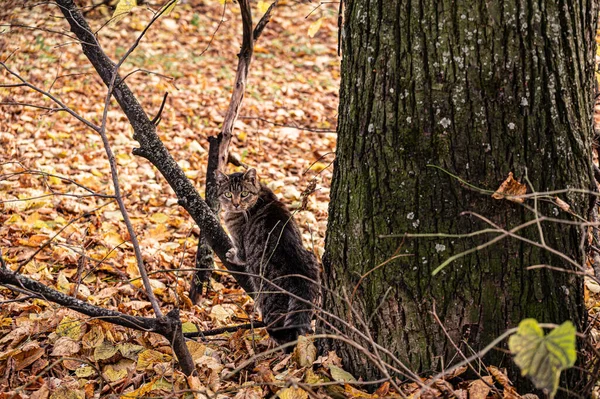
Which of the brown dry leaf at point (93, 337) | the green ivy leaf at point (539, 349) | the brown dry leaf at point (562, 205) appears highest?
the brown dry leaf at point (562, 205)

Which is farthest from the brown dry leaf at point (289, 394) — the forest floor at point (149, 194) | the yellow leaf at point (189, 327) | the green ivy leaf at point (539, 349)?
the yellow leaf at point (189, 327)

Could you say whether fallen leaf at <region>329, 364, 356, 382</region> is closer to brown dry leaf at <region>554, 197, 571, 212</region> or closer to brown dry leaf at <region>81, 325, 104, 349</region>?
brown dry leaf at <region>554, 197, 571, 212</region>

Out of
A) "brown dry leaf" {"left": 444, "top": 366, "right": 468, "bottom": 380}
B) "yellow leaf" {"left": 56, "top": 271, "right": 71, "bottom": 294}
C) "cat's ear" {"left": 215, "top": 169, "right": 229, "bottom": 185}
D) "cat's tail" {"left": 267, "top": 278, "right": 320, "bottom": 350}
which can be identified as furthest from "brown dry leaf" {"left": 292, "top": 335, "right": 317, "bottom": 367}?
"yellow leaf" {"left": 56, "top": 271, "right": 71, "bottom": 294}

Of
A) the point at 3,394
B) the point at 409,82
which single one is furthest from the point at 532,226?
the point at 3,394

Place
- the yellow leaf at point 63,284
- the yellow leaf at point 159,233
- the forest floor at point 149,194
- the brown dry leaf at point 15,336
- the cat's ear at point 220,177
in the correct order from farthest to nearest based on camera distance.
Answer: the yellow leaf at point 159,233
the cat's ear at point 220,177
the yellow leaf at point 63,284
the brown dry leaf at point 15,336
the forest floor at point 149,194

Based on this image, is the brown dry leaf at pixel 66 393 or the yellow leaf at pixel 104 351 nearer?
the brown dry leaf at pixel 66 393

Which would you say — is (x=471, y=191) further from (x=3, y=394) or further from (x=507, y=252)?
(x=3, y=394)

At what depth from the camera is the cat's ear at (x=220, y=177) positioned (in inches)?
160

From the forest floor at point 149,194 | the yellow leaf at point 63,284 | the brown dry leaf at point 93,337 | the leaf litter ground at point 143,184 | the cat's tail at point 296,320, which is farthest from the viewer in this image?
the yellow leaf at point 63,284

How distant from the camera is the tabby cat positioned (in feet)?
10.6

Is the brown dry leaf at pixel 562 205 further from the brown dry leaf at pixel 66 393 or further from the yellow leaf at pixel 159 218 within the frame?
the yellow leaf at pixel 159 218

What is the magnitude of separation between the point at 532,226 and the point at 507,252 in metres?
0.13

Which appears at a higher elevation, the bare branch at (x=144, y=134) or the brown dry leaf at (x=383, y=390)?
the bare branch at (x=144, y=134)

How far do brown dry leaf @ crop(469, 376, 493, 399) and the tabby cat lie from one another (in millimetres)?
840
